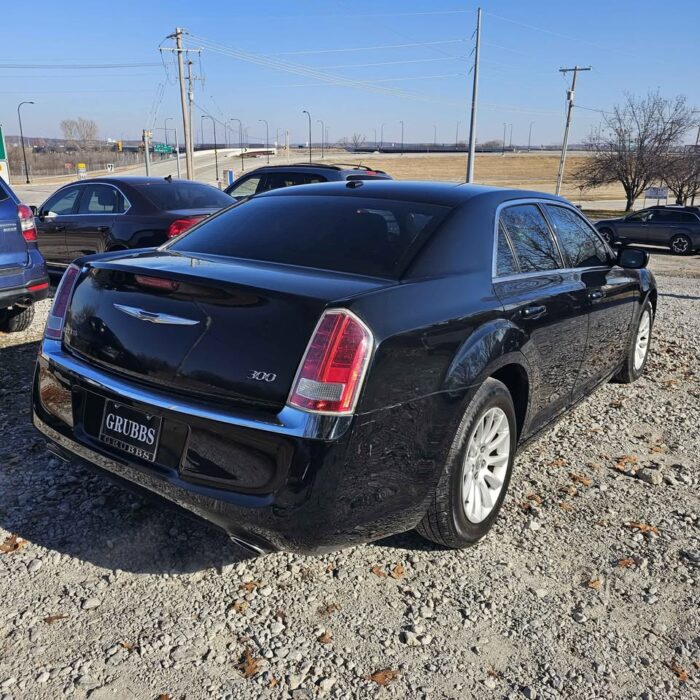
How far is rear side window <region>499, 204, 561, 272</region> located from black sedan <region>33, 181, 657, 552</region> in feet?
Answer: 0.07

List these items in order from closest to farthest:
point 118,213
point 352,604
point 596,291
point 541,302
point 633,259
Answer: point 352,604 < point 541,302 < point 596,291 < point 633,259 < point 118,213

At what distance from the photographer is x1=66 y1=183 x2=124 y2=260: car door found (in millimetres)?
8281

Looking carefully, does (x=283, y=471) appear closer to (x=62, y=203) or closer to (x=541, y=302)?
(x=541, y=302)

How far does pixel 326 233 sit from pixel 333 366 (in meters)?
1.12

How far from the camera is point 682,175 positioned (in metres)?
38.1

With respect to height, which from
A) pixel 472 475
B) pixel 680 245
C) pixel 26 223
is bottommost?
pixel 680 245

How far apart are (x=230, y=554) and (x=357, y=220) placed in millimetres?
1703

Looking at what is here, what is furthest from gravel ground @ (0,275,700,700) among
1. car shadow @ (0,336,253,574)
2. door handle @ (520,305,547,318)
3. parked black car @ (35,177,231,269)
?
parked black car @ (35,177,231,269)

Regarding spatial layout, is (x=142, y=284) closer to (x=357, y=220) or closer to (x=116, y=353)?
(x=116, y=353)

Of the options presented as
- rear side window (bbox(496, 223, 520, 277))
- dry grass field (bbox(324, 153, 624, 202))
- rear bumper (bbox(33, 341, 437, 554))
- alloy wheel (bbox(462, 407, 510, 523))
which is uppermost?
rear side window (bbox(496, 223, 520, 277))

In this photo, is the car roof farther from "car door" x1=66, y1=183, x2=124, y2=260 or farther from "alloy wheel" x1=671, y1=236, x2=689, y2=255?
"alloy wheel" x1=671, y1=236, x2=689, y2=255

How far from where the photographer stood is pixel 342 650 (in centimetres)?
241

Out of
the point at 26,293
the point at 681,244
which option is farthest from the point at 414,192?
the point at 681,244

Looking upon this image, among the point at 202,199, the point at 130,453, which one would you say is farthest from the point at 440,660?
the point at 202,199
